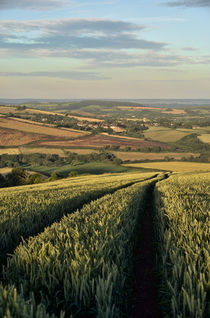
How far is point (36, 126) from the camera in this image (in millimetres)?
139750

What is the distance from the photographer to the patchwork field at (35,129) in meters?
132

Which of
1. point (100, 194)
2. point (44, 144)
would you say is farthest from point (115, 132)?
point (100, 194)

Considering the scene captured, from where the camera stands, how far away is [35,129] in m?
135

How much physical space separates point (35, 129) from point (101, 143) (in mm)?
36396

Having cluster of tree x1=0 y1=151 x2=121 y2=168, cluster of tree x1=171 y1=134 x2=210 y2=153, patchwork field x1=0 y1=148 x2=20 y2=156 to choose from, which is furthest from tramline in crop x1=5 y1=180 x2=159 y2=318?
patchwork field x1=0 y1=148 x2=20 y2=156

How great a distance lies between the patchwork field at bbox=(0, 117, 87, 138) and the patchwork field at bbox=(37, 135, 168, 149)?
6572mm

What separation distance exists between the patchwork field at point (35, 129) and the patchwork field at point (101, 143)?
6.57 m

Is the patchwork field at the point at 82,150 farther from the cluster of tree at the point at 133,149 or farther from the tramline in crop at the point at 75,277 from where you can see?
the tramline in crop at the point at 75,277

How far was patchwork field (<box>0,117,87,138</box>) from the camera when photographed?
13162 centimetres

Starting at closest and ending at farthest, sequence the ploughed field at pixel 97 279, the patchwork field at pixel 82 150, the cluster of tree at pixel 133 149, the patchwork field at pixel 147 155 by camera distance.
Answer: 1. the ploughed field at pixel 97 279
2. the patchwork field at pixel 147 155
3. the cluster of tree at pixel 133 149
4. the patchwork field at pixel 82 150

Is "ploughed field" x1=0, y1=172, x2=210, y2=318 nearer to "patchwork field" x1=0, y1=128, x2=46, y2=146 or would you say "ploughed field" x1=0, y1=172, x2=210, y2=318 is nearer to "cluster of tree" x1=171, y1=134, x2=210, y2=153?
"cluster of tree" x1=171, y1=134, x2=210, y2=153

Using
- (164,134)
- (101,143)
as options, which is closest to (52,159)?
(101,143)

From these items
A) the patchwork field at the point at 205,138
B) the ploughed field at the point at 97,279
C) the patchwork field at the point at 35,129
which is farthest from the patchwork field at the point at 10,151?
the ploughed field at the point at 97,279

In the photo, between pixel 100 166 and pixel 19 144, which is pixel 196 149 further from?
pixel 19 144
